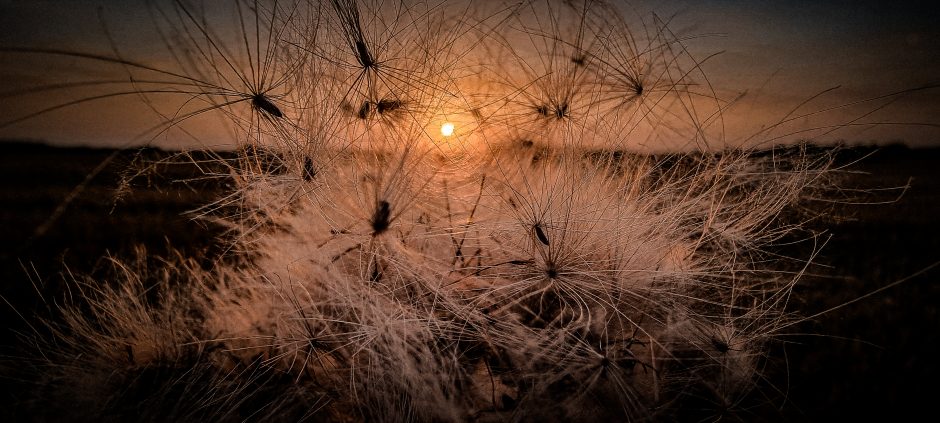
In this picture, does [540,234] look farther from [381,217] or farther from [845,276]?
[845,276]

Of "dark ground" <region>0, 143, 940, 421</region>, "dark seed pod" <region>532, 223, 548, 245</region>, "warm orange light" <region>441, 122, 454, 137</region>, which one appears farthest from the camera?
"dark ground" <region>0, 143, 940, 421</region>

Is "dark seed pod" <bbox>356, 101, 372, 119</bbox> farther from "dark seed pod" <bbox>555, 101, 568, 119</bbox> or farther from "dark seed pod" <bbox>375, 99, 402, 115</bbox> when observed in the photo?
"dark seed pod" <bbox>555, 101, 568, 119</bbox>

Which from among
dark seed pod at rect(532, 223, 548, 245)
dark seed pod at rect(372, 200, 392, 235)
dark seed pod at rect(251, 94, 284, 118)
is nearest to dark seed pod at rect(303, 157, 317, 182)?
dark seed pod at rect(251, 94, 284, 118)

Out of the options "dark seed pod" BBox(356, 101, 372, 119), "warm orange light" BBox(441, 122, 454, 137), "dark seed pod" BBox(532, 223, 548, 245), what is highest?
"dark seed pod" BBox(356, 101, 372, 119)

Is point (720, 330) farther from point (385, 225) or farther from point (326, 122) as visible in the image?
point (326, 122)

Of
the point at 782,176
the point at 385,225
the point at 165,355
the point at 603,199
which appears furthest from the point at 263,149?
the point at 782,176

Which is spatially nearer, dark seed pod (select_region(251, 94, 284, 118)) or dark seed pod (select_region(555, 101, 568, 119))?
dark seed pod (select_region(251, 94, 284, 118))

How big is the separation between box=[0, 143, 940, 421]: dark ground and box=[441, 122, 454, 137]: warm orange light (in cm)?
64

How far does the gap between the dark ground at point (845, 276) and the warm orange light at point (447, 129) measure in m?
0.64

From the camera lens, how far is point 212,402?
3.16 feet

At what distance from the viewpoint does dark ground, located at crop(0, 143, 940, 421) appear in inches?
53.6

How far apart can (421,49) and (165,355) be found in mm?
981

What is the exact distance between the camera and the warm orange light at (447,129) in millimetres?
1167

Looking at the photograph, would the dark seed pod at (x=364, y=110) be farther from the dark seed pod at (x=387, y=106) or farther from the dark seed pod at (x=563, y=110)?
the dark seed pod at (x=563, y=110)
